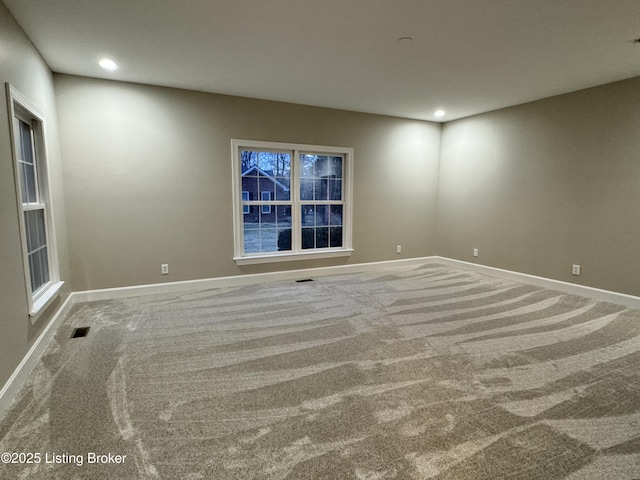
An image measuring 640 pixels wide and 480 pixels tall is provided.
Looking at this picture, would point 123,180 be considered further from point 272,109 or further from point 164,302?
point 272,109

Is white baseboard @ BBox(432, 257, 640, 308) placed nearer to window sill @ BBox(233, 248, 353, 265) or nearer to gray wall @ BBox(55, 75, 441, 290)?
window sill @ BBox(233, 248, 353, 265)

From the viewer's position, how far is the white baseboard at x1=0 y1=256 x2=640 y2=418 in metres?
2.25

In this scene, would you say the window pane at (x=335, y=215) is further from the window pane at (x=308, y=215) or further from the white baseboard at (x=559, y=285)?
the white baseboard at (x=559, y=285)

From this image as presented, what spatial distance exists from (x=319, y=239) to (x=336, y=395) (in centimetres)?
333

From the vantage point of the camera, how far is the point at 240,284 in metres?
4.64

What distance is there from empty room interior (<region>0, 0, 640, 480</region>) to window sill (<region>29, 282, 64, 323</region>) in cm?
3

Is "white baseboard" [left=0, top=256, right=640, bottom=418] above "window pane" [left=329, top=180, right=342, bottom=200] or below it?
below

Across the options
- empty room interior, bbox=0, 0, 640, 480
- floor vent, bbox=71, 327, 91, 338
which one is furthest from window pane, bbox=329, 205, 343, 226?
floor vent, bbox=71, 327, 91, 338

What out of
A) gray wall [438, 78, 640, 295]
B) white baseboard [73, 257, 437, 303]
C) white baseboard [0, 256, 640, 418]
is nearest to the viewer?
white baseboard [0, 256, 640, 418]

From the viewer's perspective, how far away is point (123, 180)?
391cm

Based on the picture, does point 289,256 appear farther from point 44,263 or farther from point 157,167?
point 44,263

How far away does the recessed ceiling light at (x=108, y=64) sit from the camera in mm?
3209

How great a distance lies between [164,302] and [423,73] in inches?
150

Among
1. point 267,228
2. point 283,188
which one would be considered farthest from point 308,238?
point 283,188
